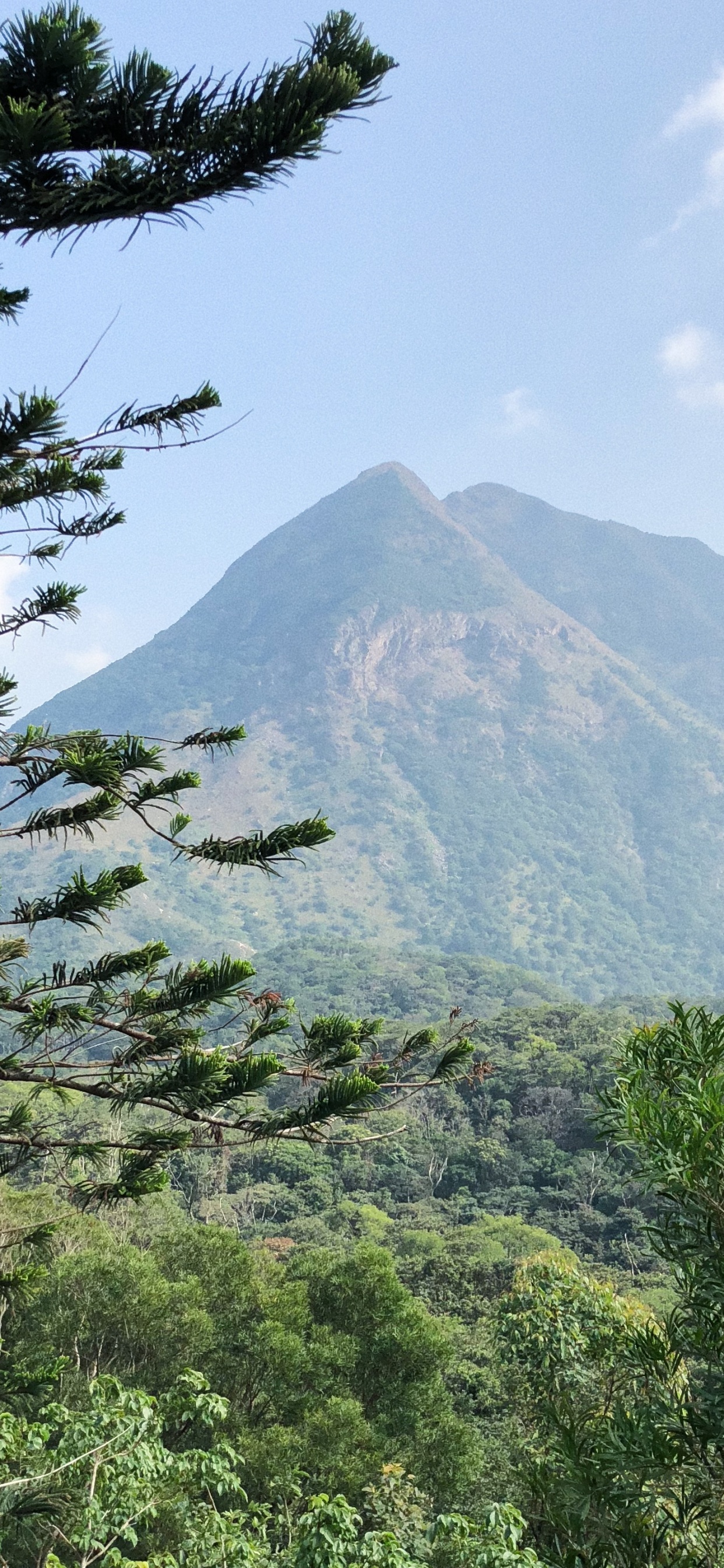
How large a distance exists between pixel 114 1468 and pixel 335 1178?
4209 centimetres

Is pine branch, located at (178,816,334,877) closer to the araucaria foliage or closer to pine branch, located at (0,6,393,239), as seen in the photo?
the araucaria foliage

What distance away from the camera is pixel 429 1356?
15.0 m

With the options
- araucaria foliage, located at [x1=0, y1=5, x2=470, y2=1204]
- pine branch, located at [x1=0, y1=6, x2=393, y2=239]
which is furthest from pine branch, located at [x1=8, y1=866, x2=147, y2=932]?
pine branch, located at [x1=0, y1=6, x2=393, y2=239]

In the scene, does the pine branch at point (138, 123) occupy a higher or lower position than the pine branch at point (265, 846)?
higher

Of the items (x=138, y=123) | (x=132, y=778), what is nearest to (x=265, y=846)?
(x=132, y=778)

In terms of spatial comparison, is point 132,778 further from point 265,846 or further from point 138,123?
point 138,123

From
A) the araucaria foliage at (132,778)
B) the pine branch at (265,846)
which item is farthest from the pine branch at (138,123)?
the pine branch at (265,846)

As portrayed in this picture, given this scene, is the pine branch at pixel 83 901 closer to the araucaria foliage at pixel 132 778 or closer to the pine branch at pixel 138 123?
the araucaria foliage at pixel 132 778

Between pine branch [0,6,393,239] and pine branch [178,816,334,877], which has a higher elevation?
pine branch [0,6,393,239]

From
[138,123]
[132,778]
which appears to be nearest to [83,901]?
[132,778]

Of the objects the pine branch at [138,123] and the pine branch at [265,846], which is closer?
the pine branch at [138,123]

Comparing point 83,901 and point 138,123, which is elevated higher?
point 138,123

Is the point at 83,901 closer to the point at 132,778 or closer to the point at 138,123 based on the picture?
the point at 132,778

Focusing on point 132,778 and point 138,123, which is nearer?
point 138,123
